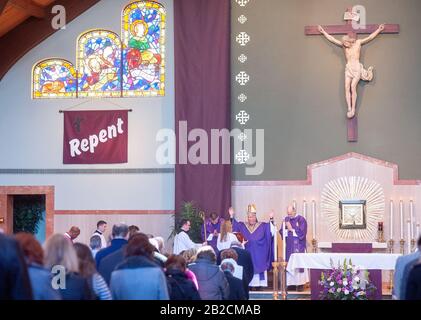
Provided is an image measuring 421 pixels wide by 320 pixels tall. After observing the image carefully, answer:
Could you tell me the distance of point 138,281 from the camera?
5.41 meters

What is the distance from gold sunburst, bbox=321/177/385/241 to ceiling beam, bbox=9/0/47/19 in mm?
7459

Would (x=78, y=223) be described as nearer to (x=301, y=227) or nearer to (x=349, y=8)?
(x=301, y=227)

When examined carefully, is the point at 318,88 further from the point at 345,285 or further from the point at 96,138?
the point at 345,285

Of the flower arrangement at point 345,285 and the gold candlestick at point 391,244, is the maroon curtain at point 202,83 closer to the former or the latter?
the gold candlestick at point 391,244

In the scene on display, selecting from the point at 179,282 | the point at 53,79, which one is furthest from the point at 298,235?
the point at 179,282

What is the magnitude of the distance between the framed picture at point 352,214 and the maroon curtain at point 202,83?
8.03 feet

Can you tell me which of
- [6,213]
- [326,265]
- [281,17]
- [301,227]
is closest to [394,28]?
[281,17]

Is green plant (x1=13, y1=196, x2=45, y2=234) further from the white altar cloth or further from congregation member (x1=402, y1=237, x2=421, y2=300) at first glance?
congregation member (x1=402, y1=237, x2=421, y2=300)

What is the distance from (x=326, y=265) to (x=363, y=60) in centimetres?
591

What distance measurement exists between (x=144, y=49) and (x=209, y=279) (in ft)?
34.8

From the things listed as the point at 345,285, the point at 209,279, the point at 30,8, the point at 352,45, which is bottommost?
the point at 345,285

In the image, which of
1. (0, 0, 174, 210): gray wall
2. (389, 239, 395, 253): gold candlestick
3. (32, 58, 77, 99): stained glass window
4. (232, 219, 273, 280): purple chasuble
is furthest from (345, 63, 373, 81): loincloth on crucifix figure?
(32, 58, 77, 99): stained glass window

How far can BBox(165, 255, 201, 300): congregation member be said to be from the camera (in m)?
6.22

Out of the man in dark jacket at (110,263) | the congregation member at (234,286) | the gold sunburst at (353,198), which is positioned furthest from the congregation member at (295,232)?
the man in dark jacket at (110,263)
